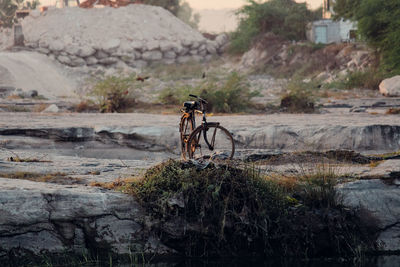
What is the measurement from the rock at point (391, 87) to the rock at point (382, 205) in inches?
465

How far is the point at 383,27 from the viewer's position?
20094 millimetres

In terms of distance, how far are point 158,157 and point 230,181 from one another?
3.00m

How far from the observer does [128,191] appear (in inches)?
211

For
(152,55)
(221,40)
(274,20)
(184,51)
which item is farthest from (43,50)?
(274,20)

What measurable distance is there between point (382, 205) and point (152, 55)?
2607cm

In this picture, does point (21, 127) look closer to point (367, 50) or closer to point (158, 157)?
point (158, 157)

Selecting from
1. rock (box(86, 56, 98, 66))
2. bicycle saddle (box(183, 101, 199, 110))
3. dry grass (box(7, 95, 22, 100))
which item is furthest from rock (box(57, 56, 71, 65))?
bicycle saddle (box(183, 101, 199, 110))

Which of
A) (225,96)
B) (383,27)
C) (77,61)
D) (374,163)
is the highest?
(383,27)

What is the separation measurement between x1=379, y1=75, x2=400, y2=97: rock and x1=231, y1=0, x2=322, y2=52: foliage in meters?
12.9

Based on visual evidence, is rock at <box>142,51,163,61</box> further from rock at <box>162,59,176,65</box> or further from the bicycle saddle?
the bicycle saddle

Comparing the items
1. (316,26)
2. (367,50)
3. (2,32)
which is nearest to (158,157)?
(367,50)

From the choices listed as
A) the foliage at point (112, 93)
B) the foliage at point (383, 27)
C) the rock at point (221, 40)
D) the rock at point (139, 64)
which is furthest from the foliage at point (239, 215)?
the rock at point (221, 40)

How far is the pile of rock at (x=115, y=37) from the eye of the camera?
94.8 feet

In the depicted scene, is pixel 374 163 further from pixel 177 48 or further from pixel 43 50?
pixel 177 48
